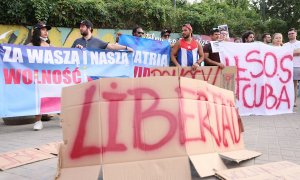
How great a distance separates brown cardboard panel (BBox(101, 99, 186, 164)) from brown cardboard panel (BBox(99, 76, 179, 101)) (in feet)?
0.17

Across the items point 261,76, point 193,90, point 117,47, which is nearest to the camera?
point 193,90

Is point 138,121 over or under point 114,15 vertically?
under

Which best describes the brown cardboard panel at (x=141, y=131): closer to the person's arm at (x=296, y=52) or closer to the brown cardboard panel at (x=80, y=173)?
the brown cardboard panel at (x=80, y=173)

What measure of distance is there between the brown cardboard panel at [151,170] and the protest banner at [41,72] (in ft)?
12.1

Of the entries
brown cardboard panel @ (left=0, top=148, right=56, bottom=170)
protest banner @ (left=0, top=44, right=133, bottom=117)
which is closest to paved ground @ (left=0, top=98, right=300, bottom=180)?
brown cardboard panel @ (left=0, top=148, right=56, bottom=170)

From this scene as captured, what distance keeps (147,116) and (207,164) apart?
→ 64 cm

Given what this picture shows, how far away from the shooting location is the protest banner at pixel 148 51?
8.27 m

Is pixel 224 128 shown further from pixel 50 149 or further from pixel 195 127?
pixel 50 149

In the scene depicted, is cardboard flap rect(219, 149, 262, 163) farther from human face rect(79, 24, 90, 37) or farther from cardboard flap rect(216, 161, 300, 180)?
human face rect(79, 24, 90, 37)

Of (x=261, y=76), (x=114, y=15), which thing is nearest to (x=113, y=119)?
(x=261, y=76)

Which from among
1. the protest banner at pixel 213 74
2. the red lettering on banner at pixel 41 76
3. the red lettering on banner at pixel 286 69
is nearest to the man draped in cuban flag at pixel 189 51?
the protest banner at pixel 213 74

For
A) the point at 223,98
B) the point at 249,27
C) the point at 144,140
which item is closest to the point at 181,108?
the point at 144,140

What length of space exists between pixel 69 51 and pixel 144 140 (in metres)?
4.19

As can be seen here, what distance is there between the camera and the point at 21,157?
14.5 feet
